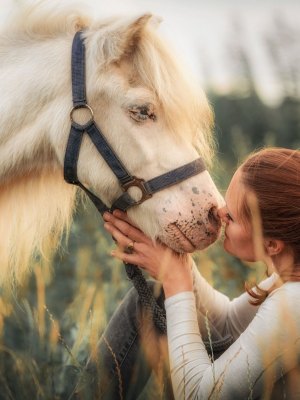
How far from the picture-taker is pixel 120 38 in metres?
2.58

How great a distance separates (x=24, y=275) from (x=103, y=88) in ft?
3.92

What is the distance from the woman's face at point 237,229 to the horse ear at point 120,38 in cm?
78

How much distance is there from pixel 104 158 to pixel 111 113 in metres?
0.20

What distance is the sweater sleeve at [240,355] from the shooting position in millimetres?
1900

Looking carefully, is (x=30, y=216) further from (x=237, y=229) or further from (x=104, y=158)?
(x=237, y=229)

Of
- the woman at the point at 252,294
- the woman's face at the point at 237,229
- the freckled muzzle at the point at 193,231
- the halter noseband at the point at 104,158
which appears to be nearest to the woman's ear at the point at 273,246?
the woman at the point at 252,294

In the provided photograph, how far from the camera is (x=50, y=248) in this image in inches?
127

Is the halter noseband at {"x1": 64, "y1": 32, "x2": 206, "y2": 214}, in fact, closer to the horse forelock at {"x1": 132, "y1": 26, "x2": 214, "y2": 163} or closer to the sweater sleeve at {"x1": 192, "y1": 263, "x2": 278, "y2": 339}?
the horse forelock at {"x1": 132, "y1": 26, "x2": 214, "y2": 163}

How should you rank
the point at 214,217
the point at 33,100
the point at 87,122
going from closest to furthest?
the point at 214,217, the point at 87,122, the point at 33,100

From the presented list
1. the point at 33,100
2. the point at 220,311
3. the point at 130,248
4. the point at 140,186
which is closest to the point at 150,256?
the point at 130,248

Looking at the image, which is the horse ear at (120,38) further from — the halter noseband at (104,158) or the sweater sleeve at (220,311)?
the sweater sleeve at (220,311)

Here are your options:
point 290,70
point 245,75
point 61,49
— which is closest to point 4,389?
point 61,49

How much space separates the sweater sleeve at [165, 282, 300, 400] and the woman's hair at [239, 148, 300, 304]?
0.59ft

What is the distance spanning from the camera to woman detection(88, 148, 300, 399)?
1949 mm
